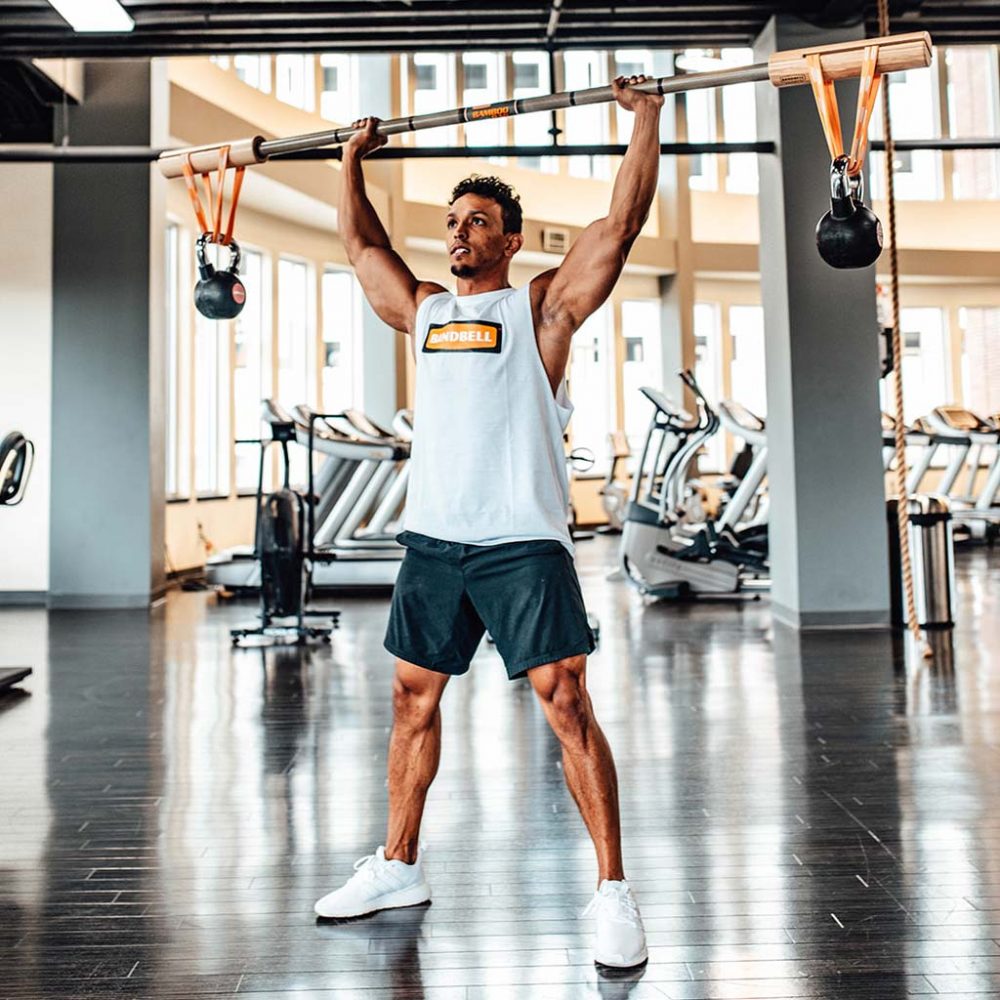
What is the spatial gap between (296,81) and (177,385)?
13.6ft

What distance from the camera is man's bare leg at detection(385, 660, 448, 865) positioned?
229 centimetres

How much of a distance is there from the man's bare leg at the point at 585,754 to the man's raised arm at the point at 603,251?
25.6 inches

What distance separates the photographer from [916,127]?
16406 mm

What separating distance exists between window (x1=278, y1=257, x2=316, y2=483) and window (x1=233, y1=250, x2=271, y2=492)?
324mm

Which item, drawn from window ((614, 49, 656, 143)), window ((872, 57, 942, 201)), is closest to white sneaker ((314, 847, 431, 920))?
window ((614, 49, 656, 143))

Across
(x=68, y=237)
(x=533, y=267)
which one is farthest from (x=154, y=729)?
(x=533, y=267)

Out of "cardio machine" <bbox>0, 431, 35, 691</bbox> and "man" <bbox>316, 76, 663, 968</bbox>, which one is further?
"cardio machine" <bbox>0, 431, 35, 691</bbox>

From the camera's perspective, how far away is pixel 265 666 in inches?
213

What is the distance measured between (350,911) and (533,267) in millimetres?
13503

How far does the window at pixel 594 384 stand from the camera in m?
15.5

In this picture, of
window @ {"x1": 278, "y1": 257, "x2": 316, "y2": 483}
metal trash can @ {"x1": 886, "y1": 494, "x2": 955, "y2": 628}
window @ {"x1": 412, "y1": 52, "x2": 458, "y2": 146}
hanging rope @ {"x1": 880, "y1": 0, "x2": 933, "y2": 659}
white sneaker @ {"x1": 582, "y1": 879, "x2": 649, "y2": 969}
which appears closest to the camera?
white sneaker @ {"x1": 582, "y1": 879, "x2": 649, "y2": 969}

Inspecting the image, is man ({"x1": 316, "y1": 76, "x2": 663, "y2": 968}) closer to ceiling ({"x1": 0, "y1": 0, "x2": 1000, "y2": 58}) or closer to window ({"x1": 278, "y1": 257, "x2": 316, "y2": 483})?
ceiling ({"x1": 0, "y1": 0, "x2": 1000, "y2": 58})

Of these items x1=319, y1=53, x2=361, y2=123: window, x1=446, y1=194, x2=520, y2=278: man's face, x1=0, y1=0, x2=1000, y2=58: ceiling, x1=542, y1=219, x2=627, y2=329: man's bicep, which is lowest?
x1=542, y1=219, x2=627, y2=329: man's bicep

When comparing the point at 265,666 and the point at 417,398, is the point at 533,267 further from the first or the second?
the point at 417,398
